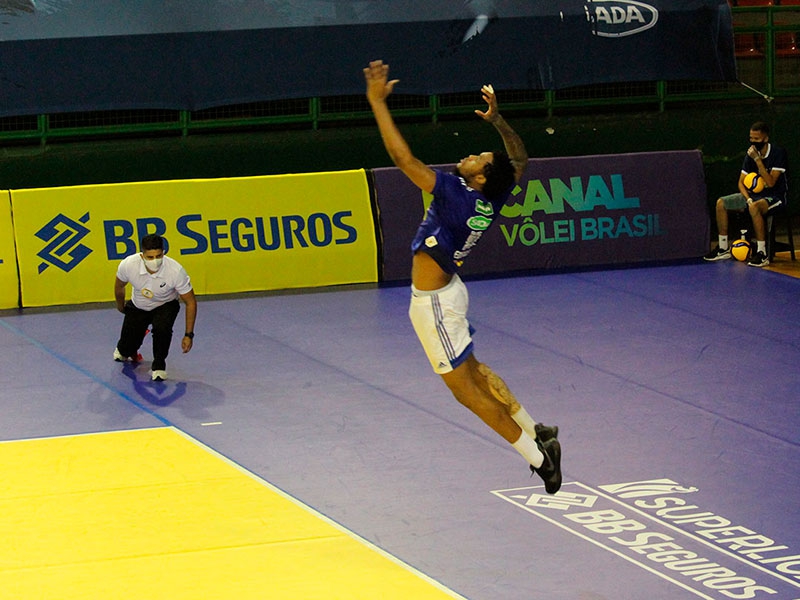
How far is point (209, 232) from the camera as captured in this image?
17.3 m

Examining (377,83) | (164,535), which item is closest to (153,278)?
(164,535)

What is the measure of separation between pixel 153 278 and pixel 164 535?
4691mm

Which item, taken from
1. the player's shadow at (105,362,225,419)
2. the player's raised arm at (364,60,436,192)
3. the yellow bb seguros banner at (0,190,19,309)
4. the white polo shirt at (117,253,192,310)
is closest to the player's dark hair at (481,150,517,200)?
the player's raised arm at (364,60,436,192)

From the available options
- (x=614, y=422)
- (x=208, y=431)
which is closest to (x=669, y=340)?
(x=614, y=422)

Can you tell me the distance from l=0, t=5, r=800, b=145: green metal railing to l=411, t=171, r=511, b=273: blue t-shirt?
10653 millimetres

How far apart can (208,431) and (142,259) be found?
239cm

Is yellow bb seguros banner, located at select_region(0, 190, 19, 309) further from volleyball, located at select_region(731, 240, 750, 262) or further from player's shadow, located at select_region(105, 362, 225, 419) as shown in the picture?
volleyball, located at select_region(731, 240, 750, 262)

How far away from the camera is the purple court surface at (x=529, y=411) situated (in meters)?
8.77

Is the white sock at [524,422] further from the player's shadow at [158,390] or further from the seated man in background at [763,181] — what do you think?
the seated man in background at [763,181]

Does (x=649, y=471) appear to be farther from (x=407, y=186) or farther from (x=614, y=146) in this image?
(x=614, y=146)

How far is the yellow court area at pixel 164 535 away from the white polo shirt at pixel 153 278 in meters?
2.46

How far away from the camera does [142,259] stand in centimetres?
1330

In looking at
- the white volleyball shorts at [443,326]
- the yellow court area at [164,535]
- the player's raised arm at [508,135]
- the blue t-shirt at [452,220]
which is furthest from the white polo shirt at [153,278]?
the player's raised arm at [508,135]

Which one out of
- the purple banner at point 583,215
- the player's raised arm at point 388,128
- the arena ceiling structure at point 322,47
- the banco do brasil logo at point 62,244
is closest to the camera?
the player's raised arm at point 388,128
